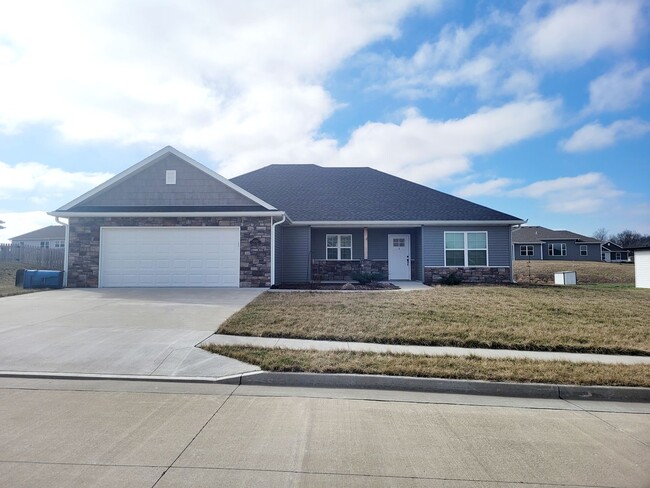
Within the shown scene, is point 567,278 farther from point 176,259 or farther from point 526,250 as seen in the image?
point 526,250

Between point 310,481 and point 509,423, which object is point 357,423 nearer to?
point 310,481

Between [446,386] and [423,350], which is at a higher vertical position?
[423,350]

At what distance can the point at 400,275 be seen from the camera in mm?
19094

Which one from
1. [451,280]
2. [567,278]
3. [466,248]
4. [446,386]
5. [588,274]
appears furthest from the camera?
[588,274]

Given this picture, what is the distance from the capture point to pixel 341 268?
61.4 ft

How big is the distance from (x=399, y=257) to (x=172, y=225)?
1023 cm

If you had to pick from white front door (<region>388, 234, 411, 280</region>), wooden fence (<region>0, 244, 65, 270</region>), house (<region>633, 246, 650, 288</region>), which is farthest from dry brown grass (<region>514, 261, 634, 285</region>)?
wooden fence (<region>0, 244, 65, 270</region>)

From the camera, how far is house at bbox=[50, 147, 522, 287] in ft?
48.3

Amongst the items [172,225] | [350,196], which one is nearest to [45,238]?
[172,225]

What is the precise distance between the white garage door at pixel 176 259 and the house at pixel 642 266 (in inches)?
804

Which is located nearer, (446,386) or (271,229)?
(446,386)

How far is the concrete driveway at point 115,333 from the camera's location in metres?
6.26

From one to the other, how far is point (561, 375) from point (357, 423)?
349cm

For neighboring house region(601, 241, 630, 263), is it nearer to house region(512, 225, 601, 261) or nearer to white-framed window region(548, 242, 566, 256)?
house region(512, 225, 601, 261)
